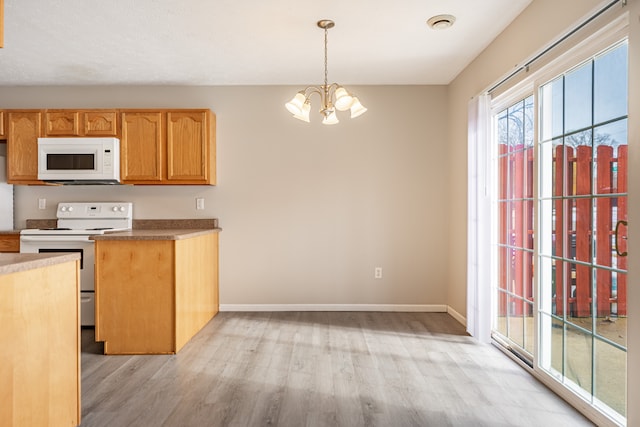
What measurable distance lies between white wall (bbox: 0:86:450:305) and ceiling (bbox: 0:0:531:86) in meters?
0.27

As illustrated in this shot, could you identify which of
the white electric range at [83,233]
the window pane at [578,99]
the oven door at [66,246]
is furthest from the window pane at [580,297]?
the oven door at [66,246]

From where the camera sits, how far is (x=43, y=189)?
14.1 feet

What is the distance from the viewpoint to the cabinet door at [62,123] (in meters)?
3.97

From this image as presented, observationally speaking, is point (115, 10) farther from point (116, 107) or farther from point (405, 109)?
point (405, 109)

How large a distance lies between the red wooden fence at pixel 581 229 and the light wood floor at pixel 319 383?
570 millimetres

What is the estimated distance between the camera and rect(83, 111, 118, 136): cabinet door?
13.0ft

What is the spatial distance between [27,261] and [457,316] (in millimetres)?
3512

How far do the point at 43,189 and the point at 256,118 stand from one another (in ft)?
7.64

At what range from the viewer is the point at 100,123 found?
3979 millimetres

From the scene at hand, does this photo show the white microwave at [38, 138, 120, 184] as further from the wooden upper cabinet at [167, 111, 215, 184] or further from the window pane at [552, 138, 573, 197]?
the window pane at [552, 138, 573, 197]

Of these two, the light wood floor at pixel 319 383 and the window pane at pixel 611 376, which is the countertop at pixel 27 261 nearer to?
the light wood floor at pixel 319 383

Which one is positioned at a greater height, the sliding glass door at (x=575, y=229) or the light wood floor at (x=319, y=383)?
the sliding glass door at (x=575, y=229)

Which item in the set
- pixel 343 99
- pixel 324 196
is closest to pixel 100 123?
pixel 324 196

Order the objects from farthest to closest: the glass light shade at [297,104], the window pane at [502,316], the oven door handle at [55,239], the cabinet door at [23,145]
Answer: the cabinet door at [23,145]
the oven door handle at [55,239]
the window pane at [502,316]
the glass light shade at [297,104]
